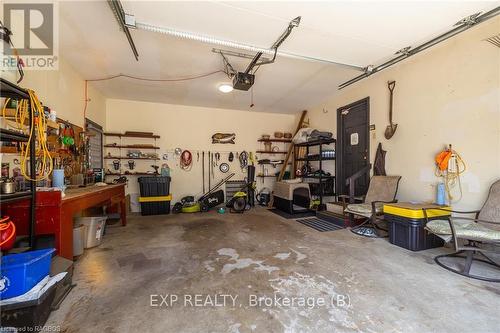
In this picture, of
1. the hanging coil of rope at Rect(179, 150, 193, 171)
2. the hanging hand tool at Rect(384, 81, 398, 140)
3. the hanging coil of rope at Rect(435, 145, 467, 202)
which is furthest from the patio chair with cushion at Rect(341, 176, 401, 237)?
the hanging coil of rope at Rect(179, 150, 193, 171)

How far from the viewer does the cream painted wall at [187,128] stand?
550cm

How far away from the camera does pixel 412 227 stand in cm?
278

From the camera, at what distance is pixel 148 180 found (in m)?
4.94

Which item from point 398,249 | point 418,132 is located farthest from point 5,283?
point 418,132

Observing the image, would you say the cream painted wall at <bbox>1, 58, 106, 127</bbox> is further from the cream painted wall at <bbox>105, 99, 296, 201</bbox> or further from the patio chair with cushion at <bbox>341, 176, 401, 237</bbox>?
the patio chair with cushion at <bbox>341, 176, 401, 237</bbox>

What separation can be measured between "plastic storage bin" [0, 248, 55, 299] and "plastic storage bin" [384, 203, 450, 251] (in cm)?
375

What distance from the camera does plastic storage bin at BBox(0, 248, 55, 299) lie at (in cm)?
132

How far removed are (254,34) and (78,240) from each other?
332cm

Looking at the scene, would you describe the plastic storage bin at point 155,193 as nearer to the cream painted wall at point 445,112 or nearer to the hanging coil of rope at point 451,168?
the cream painted wall at point 445,112

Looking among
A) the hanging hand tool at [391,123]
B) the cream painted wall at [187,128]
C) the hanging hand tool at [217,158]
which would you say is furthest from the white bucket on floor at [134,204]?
the hanging hand tool at [391,123]

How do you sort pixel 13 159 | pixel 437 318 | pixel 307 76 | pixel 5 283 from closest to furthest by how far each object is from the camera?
pixel 5 283 → pixel 437 318 → pixel 13 159 → pixel 307 76

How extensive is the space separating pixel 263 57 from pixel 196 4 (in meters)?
1.36

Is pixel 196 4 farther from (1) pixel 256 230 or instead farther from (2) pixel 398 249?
(2) pixel 398 249

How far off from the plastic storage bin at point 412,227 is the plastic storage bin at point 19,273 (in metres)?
3.75
